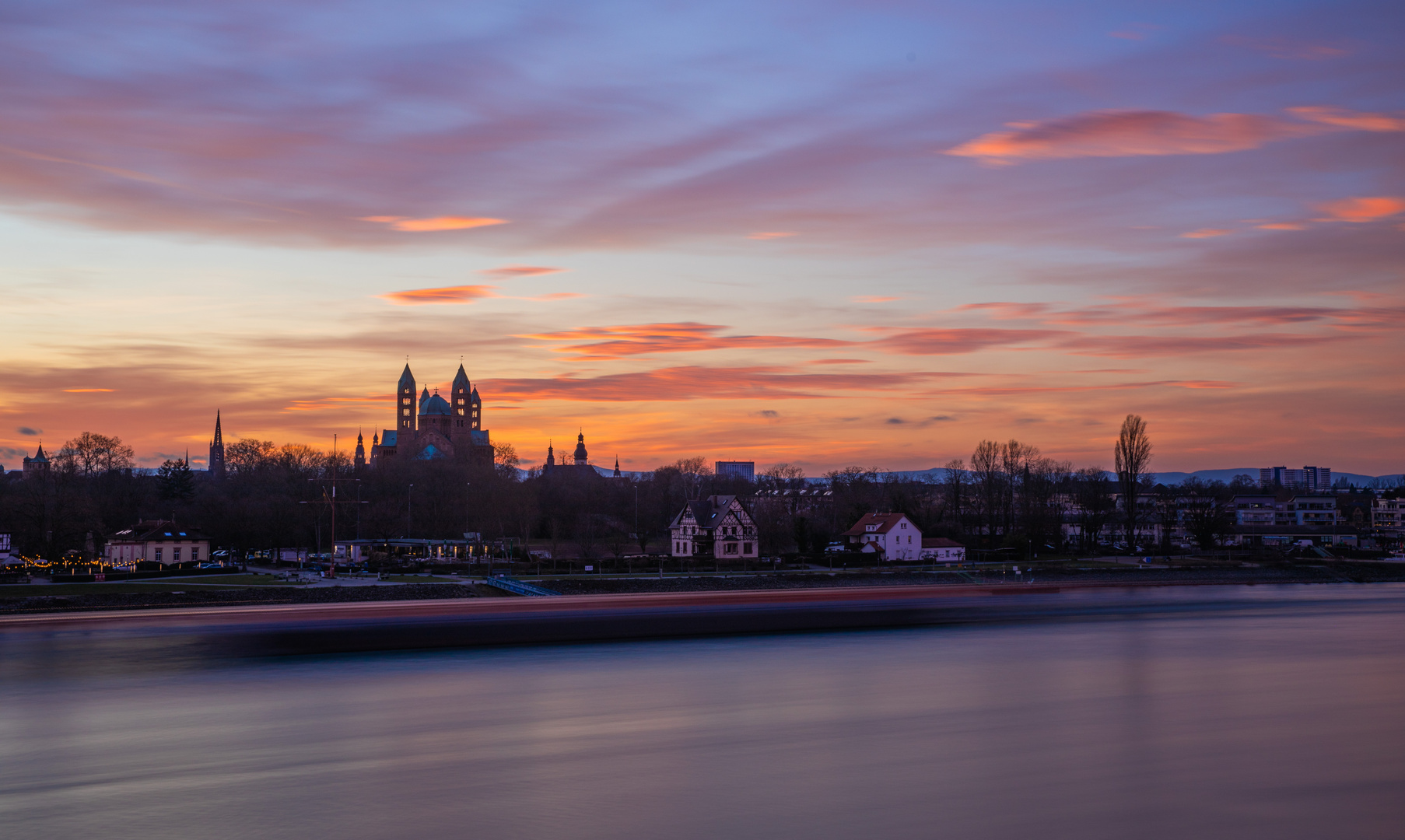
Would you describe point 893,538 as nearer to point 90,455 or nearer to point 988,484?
point 988,484

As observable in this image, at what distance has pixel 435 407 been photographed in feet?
574

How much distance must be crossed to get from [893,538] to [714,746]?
191ft

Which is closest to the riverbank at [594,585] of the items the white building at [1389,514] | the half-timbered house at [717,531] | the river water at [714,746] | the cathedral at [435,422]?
the half-timbered house at [717,531]

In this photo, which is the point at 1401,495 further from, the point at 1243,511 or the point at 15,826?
the point at 15,826

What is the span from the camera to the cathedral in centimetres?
15912

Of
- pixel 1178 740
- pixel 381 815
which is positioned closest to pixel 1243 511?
pixel 1178 740

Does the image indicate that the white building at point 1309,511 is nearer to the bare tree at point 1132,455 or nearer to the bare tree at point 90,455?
the bare tree at point 1132,455

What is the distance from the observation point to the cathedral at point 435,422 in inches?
6265

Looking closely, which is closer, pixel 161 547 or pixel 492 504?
pixel 161 547

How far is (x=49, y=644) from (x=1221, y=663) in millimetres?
32991

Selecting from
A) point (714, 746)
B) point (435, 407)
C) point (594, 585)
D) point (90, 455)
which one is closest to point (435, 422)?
point (435, 407)

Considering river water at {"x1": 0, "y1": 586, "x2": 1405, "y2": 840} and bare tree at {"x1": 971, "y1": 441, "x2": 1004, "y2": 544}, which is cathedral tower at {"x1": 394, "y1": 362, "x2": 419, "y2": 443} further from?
river water at {"x1": 0, "y1": 586, "x2": 1405, "y2": 840}

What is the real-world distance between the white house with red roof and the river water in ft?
136

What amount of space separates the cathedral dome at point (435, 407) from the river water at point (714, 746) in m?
146
